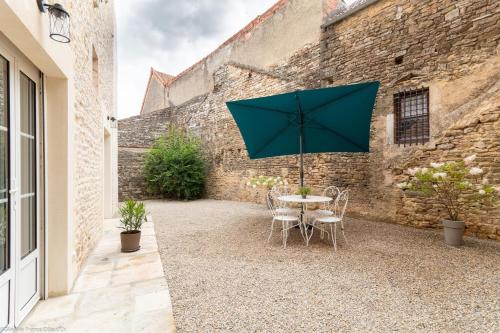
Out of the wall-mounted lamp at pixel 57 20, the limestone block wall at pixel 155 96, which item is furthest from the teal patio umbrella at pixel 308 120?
the limestone block wall at pixel 155 96

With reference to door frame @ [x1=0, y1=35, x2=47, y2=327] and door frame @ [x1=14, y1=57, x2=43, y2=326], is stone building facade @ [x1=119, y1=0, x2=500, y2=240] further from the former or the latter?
door frame @ [x1=0, y1=35, x2=47, y2=327]

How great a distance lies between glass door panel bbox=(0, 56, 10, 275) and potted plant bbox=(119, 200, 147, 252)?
1.89 m

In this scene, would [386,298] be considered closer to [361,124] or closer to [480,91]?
[361,124]

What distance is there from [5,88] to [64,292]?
5.73 ft

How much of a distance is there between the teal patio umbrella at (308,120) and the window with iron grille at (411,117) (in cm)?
108

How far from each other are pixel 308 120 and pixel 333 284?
109 inches

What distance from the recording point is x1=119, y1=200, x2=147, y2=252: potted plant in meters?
3.66

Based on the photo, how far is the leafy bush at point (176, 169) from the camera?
10.2 metres

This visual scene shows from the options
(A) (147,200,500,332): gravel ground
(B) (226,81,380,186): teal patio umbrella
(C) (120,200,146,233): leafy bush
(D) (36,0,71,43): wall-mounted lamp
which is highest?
(D) (36,0,71,43): wall-mounted lamp

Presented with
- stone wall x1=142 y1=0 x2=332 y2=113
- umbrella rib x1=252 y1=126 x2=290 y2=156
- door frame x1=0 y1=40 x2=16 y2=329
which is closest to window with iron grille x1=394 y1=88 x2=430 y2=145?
umbrella rib x1=252 y1=126 x2=290 y2=156

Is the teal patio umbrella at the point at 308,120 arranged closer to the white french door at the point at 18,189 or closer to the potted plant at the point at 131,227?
the potted plant at the point at 131,227

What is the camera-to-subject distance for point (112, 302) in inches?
88.7

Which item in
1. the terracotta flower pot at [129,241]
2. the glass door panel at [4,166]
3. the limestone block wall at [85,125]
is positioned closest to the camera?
the glass door panel at [4,166]

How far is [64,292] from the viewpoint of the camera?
7.80 feet
